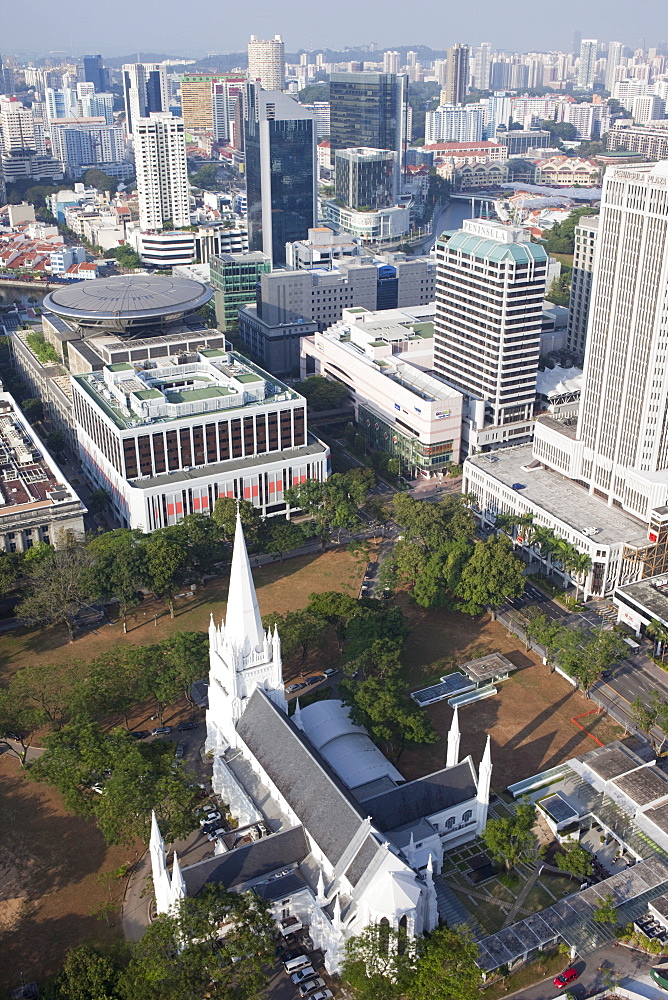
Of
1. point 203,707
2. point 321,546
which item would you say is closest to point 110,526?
point 321,546

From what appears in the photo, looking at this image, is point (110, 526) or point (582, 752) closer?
point (582, 752)

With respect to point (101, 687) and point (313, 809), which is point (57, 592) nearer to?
point (101, 687)

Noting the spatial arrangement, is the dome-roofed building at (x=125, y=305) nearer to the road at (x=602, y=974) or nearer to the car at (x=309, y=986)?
the car at (x=309, y=986)

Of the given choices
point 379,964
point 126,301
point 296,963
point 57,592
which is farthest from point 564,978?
point 126,301

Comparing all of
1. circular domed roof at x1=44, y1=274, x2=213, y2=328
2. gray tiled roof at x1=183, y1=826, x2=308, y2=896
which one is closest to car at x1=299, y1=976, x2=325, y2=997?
gray tiled roof at x1=183, y1=826, x2=308, y2=896

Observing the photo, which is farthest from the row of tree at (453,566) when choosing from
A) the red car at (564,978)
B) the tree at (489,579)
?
the red car at (564,978)

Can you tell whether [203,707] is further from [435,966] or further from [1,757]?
[435,966]

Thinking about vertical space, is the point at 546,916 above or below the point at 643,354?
below
